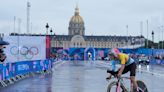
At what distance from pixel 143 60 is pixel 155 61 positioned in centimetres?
823

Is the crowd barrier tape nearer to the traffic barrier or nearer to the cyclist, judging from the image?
the traffic barrier

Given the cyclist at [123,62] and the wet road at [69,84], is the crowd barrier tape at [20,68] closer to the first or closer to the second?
the wet road at [69,84]

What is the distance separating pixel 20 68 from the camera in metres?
29.1

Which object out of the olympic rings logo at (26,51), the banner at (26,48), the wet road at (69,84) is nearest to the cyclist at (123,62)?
the wet road at (69,84)

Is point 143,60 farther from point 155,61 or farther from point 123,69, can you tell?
point 123,69

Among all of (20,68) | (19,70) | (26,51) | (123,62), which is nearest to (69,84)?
(19,70)

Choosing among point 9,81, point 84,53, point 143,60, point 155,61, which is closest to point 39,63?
point 9,81

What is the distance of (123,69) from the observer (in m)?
13.0

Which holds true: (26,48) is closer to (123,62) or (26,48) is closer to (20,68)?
(20,68)

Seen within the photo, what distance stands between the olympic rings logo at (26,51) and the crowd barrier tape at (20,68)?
4.44 meters

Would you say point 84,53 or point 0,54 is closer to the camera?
point 0,54

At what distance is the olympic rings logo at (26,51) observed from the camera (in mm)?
44688

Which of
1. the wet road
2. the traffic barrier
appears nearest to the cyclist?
the wet road

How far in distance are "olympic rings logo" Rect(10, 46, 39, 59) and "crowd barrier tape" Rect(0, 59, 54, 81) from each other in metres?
4.44
